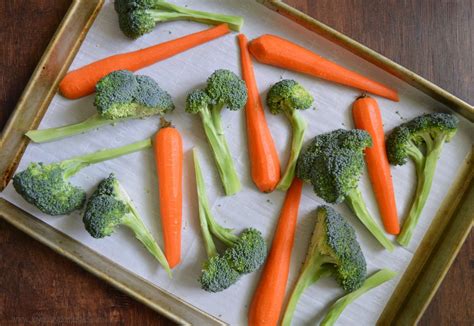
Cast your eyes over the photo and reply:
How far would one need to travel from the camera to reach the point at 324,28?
173cm

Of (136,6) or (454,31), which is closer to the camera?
(136,6)

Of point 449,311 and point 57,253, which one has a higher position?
point 449,311

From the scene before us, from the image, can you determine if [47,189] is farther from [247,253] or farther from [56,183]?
[247,253]

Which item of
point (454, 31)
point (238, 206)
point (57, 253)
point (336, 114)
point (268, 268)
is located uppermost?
point (454, 31)

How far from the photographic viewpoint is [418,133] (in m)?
1.75

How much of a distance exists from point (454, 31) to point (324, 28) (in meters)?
0.51

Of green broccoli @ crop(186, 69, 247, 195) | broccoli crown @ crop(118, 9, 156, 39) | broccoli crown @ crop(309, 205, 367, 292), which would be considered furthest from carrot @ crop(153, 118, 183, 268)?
broccoli crown @ crop(309, 205, 367, 292)

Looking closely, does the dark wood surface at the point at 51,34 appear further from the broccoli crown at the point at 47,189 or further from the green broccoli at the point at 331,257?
the green broccoli at the point at 331,257

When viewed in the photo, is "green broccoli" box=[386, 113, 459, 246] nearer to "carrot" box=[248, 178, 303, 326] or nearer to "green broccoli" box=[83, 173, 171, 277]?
"carrot" box=[248, 178, 303, 326]

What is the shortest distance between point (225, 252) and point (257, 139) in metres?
0.41

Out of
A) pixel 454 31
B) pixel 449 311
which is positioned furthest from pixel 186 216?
pixel 454 31

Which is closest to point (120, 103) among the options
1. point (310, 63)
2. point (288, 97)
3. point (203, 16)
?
point (203, 16)

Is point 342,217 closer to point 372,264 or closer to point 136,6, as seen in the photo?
point 372,264

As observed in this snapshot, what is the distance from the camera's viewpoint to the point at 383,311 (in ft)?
5.81
